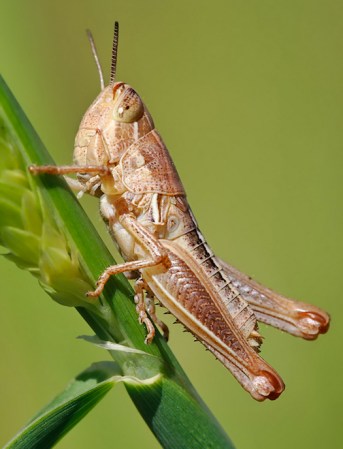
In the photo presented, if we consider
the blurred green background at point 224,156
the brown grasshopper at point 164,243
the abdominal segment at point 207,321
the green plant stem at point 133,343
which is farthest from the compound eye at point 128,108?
the green plant stem at point 133,343

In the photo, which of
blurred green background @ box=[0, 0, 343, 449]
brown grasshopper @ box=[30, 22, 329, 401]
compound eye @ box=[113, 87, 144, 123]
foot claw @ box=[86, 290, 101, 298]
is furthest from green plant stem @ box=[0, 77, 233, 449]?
blurred green background @ box=[0, 0, 343, 449]

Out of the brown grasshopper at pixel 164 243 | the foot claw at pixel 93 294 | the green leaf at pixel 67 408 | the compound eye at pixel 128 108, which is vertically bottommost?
the green leaf at pixel 67 408

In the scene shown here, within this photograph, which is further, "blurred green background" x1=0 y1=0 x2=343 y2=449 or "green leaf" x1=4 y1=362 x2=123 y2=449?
"blurred green background" x1=0 y1=0 x2=343 y2=449

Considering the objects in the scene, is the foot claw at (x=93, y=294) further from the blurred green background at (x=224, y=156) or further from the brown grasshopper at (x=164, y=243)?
the blurred green background at (x=224, y=156)

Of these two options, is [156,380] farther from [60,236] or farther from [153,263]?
[153,263]

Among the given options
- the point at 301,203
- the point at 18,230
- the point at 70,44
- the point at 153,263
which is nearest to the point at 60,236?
the point at 18,230

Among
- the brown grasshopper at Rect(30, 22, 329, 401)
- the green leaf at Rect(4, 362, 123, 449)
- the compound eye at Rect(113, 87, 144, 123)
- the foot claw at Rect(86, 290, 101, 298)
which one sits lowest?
the green leaf at Rect(4, 362, 123, 449)

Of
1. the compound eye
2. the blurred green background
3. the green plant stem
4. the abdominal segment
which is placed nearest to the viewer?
the green plant stem

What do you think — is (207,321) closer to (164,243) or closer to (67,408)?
(164,243)

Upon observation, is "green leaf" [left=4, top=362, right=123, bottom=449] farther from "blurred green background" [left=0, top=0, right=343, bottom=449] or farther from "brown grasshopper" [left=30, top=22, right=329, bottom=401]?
"blurred green background" [left=0, top=0, right=343, bottom=449]
